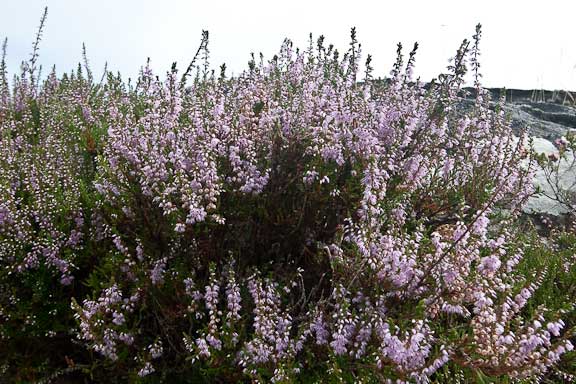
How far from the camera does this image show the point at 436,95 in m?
4.15

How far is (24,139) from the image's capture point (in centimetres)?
471

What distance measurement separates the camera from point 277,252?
3203 millimetres

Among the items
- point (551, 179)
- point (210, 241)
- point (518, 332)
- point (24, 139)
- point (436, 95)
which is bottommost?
point (551, 179)

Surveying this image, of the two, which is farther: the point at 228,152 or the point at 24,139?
the point at 24,139

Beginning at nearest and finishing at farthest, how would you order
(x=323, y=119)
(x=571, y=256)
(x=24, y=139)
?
(x=323, y=119), (x=571, y=256), (x=24, y=139)

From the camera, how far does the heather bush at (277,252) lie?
2.53 meters

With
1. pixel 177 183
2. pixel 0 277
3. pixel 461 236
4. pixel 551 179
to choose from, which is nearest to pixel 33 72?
pixel 0 277

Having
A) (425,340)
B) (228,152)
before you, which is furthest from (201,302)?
(425,340)

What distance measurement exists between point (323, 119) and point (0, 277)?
2.10m

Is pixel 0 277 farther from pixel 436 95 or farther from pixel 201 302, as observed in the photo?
pixel 436 95

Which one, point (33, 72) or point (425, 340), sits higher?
point (33, 72)

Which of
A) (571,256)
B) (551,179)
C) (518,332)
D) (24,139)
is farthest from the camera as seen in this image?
(551,179)

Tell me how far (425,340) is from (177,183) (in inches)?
56.7

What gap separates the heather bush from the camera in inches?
99.7
